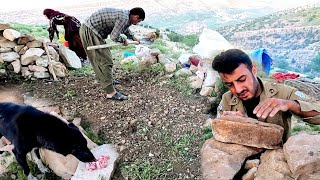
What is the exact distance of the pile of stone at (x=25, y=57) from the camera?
661 cm

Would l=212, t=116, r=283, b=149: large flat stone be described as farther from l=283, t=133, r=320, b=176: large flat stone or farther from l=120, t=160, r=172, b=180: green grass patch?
l=120, t=160, r=172, b=180: green grass patch

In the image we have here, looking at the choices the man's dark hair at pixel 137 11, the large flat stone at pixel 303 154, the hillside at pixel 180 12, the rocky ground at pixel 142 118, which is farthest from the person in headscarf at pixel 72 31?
the hillside at pixel 180 12

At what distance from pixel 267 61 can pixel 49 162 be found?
3.63 metres

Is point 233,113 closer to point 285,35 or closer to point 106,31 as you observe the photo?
point 106,31

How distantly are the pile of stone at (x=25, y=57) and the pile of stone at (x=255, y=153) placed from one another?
468 centimetres

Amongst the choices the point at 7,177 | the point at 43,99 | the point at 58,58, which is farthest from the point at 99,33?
the point at 7,177

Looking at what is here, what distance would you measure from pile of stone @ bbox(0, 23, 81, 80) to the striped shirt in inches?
60.0

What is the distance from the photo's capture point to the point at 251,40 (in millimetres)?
21297

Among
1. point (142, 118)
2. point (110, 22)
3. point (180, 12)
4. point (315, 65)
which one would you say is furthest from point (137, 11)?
point (180, 12)

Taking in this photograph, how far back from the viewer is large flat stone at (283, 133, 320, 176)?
2.05 m

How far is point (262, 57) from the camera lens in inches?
237

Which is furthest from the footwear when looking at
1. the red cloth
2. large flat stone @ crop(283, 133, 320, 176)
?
large flat stone @ crop(283, 133, 320, 176)

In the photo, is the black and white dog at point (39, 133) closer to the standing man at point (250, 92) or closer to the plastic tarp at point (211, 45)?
the standing man at point (250, 92)

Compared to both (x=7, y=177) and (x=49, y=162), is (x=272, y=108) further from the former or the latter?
(x=7, y=177)
